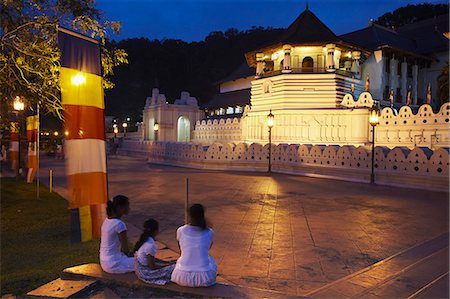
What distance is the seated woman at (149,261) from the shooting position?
438 cm

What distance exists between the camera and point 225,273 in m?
5.35

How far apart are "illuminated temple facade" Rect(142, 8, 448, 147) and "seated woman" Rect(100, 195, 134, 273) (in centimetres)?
1881

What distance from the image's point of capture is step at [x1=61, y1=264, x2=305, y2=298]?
13.7ft

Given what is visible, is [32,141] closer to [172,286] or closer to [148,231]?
[148,231]

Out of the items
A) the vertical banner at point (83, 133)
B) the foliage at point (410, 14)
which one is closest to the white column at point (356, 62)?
the vertical banner at point (83, 133)

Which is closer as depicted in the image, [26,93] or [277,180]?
[26,93]

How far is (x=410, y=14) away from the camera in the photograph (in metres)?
59.1

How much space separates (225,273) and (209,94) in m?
70.1

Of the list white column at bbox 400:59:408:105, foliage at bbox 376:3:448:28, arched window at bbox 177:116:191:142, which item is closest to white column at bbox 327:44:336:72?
white column at bbox 400:59:408:105

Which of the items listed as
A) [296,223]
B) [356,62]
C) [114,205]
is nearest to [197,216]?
[114,205]

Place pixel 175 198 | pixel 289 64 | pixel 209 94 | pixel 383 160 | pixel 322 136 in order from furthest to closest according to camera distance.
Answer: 1. pixel 209 94
2. pixel 289 64
3. pixel 322 136
4. pixel 383 160
5. pixel 175 198

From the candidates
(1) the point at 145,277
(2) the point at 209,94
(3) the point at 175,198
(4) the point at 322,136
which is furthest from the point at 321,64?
(2) the point at 209,94

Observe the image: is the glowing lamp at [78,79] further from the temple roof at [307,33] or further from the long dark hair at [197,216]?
the temple roof at [307,33]

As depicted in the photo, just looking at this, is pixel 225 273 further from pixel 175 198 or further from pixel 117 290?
pixel 175 198
